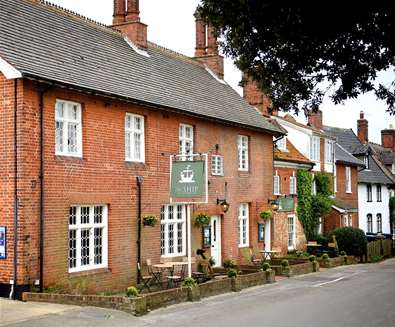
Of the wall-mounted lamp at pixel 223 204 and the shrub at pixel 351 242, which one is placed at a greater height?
the wall-mounted lamp at pixel 223 204

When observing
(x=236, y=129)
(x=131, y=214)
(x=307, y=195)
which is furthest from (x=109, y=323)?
(x=307, y=195)

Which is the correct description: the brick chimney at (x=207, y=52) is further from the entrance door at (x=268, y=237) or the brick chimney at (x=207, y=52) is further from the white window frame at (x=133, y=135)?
the white window frame at (x=133, y=135)

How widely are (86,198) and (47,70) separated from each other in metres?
3.96

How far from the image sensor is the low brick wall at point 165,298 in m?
17.6

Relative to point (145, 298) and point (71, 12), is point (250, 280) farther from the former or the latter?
point (71, 12)

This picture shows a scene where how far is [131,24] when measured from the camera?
89.9 ft

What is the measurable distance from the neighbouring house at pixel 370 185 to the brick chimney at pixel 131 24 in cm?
2733

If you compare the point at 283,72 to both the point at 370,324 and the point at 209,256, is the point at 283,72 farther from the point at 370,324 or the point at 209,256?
the point at 209,256

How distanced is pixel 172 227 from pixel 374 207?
3112 cm

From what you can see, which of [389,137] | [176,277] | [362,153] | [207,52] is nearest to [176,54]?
[207,52]

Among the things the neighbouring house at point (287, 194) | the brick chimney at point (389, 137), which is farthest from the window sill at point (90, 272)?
the brick chimney at point (389, 137)

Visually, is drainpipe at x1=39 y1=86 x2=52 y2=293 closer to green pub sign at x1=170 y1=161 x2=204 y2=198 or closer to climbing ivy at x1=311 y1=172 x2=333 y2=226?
green pub sign at x1=170 y1=161 x2=204 y2=198

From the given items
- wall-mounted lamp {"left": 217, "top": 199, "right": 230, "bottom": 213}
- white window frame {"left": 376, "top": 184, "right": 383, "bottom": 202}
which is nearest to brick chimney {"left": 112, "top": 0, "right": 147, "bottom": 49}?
wall-mounted lamp {"left": 217, "top": 199, "right": 230, "bottom": 213}

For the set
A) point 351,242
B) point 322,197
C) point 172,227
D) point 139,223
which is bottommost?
point 351,242
